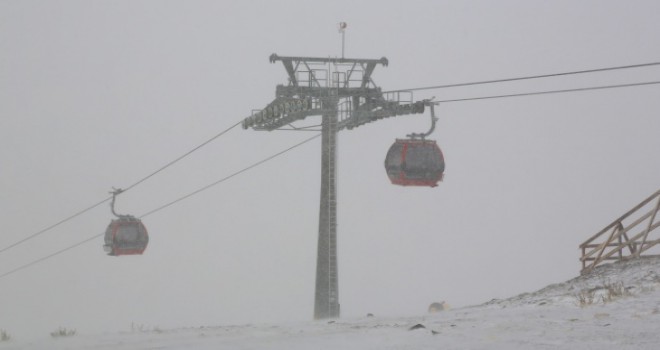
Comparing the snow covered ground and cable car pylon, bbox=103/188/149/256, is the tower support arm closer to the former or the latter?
cable car pylon, bbox=103/188/149/256

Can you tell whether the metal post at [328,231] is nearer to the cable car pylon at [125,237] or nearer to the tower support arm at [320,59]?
the tower support arm at [320,59]

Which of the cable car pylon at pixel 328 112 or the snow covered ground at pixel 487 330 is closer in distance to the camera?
the snow covered ground at pixel 487 330

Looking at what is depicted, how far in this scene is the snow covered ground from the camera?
14.3 metres

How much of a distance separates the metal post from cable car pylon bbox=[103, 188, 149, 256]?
1026cm

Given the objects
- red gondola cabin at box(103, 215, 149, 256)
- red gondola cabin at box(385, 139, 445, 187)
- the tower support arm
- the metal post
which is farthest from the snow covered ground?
red gondola cabin at box(103, 215, 149, 256)

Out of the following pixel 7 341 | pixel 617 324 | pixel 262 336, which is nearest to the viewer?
pixel 617 324

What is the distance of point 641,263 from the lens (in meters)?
24.5

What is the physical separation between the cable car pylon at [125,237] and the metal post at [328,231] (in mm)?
10263

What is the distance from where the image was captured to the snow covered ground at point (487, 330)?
14.3m

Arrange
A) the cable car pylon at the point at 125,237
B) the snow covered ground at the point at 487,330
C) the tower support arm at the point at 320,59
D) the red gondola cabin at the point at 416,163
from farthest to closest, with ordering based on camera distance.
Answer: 1. the cable car pylon at the point at 125,237
2. the tower support arm at the point at 320,59
3. the red gondola cabin at the point at 416,163
4. the snow covered ground at the point at 487,330

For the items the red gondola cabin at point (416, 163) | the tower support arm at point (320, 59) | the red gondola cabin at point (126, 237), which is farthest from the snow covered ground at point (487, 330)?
the red gondola cabin at point (126, 237)

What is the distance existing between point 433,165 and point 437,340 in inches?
427

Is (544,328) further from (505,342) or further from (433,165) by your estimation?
(433,165)

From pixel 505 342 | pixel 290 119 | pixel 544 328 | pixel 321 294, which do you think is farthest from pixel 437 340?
pixel 290 119
